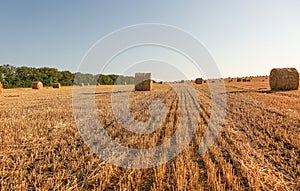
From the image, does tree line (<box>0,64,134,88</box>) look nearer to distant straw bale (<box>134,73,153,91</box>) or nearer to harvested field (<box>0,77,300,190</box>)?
distant straw bale (<box>134,73,153,91</box>)

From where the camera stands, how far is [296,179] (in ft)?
10.3

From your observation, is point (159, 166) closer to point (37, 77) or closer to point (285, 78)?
point (285, 78)

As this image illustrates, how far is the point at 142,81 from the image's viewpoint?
22.4 metres

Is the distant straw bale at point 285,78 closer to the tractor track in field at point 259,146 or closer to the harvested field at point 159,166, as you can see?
the tractor track in field at point 259,146

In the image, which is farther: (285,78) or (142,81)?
(142,81)

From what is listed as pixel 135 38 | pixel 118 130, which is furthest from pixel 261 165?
pixel 135 38

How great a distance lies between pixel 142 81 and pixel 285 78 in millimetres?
12499

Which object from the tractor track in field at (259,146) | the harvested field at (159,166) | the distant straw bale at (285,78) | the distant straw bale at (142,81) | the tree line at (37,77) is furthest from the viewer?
the tree line at (37,77)

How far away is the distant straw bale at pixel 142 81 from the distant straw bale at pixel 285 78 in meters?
11.1

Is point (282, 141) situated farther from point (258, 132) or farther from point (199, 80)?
point (199, 80)

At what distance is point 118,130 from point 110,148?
135 cm

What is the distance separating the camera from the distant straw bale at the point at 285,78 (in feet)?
59.0

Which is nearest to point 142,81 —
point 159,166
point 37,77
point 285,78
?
point 285,78

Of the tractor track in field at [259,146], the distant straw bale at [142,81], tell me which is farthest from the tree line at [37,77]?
the tractor track in field at [259,146]
